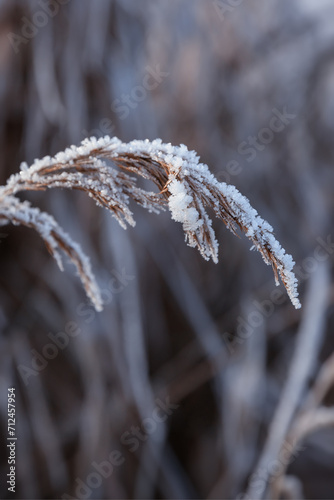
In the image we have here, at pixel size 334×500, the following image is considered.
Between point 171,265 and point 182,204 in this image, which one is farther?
point 171,265

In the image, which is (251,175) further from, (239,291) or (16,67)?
(16,67)

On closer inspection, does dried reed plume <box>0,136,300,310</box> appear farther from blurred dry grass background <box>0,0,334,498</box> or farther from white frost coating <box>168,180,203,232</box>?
blurred dry grass background <box>0,0,334,498</box>

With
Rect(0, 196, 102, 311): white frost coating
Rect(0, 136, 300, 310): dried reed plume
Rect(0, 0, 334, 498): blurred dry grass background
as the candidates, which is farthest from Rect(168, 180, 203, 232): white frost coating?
Rect(0, 0, 334, 498): blurred dry grass background

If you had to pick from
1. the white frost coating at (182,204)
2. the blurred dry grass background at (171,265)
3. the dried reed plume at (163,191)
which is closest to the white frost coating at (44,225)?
the dried reed plume at (163,191)

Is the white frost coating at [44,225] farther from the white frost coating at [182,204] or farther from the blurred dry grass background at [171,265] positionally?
the blurred dry grass background at [171,265]

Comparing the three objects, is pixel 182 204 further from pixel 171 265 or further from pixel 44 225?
pixel 171 265

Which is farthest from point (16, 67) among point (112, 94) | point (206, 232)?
point (206, 232)

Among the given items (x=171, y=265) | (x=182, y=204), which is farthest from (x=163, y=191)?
(x=171, y=265)
